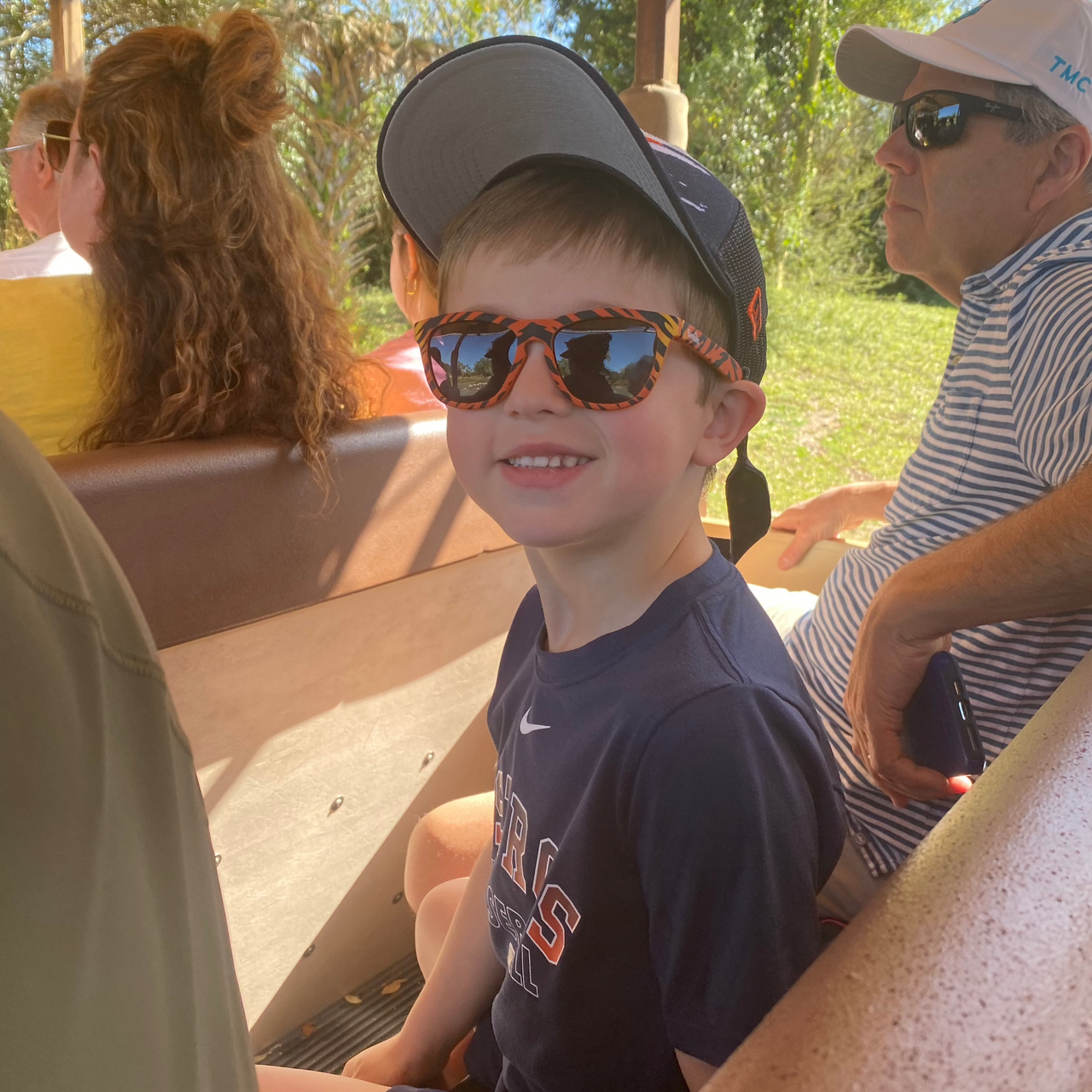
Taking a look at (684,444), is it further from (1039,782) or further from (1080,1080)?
(1080,1080)

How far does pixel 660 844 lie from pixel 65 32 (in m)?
5.55

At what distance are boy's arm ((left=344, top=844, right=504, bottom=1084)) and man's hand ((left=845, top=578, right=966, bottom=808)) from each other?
19.2 inches

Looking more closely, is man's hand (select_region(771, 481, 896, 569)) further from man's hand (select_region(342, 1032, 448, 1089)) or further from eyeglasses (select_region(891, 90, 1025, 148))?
man's hand (select_region(342, 1032, 448, 1089))

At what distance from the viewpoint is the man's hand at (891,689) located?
119 centimetres

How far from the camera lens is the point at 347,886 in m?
1.99

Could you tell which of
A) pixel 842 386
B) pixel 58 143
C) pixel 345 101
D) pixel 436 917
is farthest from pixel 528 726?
pixel 345 101

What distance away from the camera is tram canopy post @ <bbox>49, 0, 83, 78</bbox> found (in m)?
4.95

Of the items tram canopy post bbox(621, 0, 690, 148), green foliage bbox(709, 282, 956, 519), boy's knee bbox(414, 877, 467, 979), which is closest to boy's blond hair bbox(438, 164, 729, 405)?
boy's knee bbox(414, 877, 467, 979)

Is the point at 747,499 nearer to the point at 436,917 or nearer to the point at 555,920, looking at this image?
the point at 555,920

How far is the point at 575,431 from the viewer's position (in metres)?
0.97

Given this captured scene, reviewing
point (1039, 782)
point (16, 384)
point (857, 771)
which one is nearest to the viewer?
point (1039, 782)

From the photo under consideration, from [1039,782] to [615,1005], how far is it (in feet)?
1.76

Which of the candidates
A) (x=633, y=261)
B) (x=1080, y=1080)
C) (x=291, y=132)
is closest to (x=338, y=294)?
(x=633, y=261)

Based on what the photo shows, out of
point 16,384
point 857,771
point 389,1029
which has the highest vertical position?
point 16,384
